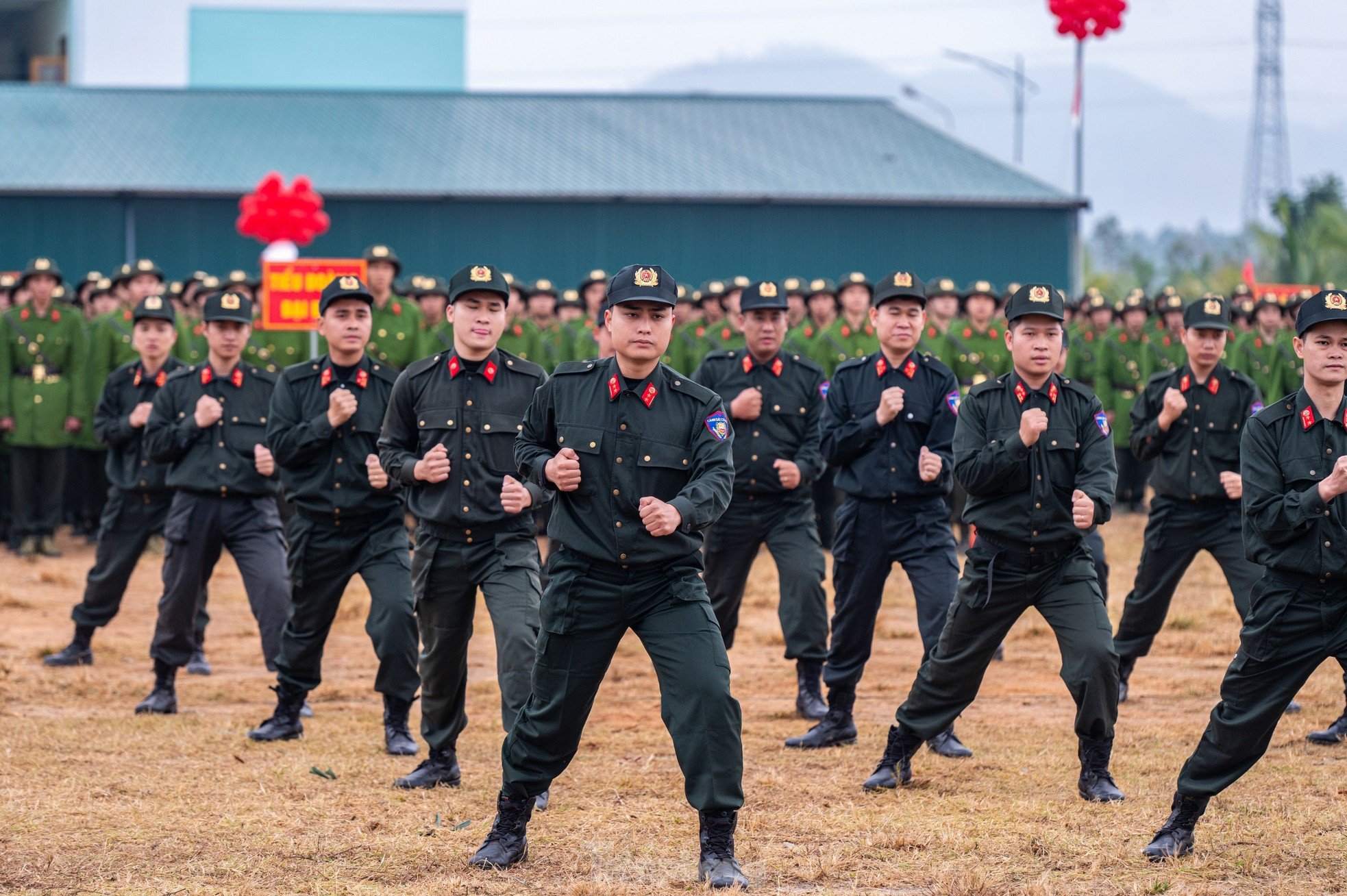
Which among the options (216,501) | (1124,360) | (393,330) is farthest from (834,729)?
(1124,360)

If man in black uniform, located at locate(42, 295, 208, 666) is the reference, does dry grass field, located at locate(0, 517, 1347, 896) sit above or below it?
below

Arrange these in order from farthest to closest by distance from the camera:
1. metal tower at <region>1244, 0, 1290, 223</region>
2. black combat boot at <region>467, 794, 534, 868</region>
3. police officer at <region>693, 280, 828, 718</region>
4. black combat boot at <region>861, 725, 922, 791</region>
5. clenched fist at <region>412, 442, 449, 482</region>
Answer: metal tower at <region>1244, 0, 1290, 223</region>, police officer at <region>693, 280, 828, 718</region>, black combat boot at <region>861, 725, 922, 791</region>, clenched fist at <region>412, 442, 449, 482</region>, black combat boot at <region>467, 794, 534, 868</region>

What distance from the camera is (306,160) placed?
1447 inches

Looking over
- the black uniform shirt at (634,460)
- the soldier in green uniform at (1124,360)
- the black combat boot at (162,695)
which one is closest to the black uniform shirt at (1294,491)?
the black uniform shirt at (634,460)

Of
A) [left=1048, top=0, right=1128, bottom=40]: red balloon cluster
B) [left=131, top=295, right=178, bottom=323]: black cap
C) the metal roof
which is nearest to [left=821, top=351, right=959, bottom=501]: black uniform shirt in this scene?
[left=131, top=295, right=178, bottom=323]: black cap

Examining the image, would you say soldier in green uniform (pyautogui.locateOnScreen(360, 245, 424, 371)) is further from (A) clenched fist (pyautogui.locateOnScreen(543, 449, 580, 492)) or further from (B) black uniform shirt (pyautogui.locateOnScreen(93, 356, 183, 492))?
(A) clenched fist (pyautogui.locateOnScreen(543, 449, 580, 492))

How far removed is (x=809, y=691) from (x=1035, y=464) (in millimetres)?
2625

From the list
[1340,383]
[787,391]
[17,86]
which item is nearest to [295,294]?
[787,391]

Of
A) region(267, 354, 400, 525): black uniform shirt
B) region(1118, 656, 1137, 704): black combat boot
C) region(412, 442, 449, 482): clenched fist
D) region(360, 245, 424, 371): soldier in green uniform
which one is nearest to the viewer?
region(412, 442, 449, 482): clenched fist

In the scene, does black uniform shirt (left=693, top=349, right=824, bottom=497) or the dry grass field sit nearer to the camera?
the dry grass field

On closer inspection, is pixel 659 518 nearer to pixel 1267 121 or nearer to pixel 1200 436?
pixel 1200 436

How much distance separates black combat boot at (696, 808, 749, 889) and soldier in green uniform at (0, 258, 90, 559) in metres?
11.5

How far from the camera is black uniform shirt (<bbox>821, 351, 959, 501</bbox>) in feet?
26.9

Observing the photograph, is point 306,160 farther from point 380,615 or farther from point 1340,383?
point 1340,383
